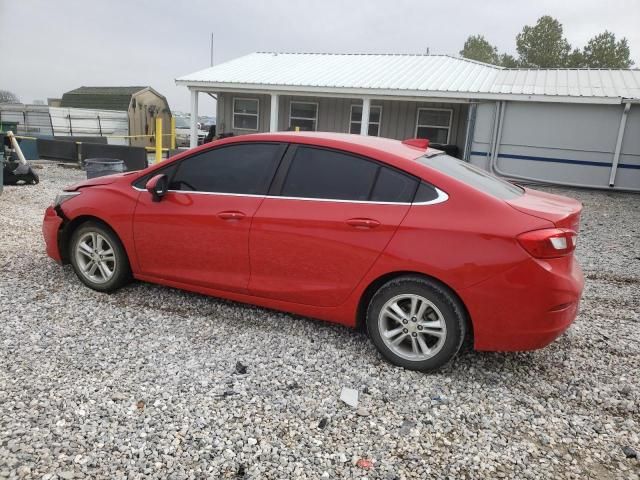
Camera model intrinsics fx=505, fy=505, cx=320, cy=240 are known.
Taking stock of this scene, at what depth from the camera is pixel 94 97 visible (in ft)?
90.5

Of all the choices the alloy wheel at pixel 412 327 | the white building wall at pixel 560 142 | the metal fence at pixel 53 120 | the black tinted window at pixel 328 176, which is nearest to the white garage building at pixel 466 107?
the white building wall at pixel 560 142

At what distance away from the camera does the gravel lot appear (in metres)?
2.50

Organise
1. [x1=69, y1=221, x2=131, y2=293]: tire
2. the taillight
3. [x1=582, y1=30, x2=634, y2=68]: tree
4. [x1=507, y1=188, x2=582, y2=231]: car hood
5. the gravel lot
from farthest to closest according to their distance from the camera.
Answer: [x1=582, y1=30, x2=634, y2=68]: tree → [x1=69, y1=221, x2=131, y2=293]: tire → [x1=507, y1=188, x2=582, y2=231]: car hood → the taillight → the gravel lot

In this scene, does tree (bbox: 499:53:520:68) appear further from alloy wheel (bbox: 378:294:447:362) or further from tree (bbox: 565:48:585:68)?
alloy wheel (bbox: 378:294:447:362)

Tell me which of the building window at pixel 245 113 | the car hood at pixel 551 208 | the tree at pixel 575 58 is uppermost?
the tree at pixel 575 58

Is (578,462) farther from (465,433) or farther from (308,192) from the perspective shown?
(308,192)

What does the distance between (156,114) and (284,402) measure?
27.4 m

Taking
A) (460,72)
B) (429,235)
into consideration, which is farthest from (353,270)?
(460,72)

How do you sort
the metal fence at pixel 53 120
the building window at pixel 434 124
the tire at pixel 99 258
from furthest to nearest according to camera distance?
the metal fence at pixel 53 120 < the building window at pixel 434 124 < the tire at pixel 99 258

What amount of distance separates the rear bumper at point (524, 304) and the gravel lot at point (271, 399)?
37cm

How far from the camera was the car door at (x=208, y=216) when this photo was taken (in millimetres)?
3846

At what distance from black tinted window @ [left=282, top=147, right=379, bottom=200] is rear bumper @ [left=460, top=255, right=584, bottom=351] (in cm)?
101

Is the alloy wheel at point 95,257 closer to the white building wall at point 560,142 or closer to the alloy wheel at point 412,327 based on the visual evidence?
the alloy wheel at point 412,327

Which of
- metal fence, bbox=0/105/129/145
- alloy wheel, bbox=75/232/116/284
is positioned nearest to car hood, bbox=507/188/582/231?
alloy wheel, bbox=75/232/116/284
